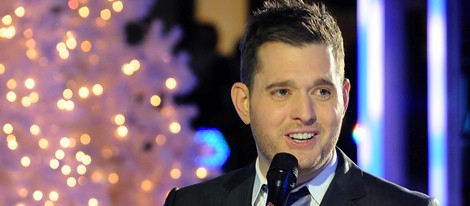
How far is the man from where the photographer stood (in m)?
2.37

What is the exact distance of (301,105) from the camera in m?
2.37

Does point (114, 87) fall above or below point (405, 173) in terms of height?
above

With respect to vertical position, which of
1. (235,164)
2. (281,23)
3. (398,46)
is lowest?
(235,164)

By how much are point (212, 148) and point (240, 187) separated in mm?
2357

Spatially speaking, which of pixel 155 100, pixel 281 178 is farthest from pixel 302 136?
pixel 155 100

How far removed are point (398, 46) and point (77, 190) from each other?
5.05 feet

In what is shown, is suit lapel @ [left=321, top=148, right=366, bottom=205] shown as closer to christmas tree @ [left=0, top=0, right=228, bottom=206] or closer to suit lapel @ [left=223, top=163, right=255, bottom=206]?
suit lapel @ [left=223, top=163, right=255, bottom=206]

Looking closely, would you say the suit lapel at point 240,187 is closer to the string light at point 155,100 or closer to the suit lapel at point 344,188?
the suit lapel at point 344,188

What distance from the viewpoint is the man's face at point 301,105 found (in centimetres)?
236

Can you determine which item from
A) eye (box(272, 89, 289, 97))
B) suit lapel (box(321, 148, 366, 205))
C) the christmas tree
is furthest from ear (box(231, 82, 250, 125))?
the christmas tree

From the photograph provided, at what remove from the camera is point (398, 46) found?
4723 millimetres

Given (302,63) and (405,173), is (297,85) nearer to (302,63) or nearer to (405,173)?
(302,63)

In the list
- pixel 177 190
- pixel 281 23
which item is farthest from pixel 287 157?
pixel 177 190

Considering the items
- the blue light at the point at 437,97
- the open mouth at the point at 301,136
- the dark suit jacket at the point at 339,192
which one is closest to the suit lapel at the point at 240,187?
the dark suit jacket at the point at 339,192
